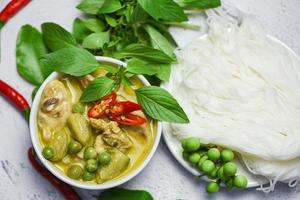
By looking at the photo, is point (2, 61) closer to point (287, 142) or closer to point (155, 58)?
point (155, 58)

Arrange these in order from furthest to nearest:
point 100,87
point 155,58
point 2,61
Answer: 1. point 2,61
2. point 155,58
3. point 100,87

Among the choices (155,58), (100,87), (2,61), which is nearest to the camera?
(100,87)

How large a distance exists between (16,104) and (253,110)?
100cm

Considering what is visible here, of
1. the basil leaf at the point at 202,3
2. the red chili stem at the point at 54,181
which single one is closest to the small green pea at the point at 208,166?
the red chili stem at the point at 54,181

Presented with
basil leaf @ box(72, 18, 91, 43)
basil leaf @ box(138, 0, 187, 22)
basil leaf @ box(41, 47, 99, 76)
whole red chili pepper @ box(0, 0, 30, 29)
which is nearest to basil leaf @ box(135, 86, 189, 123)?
basil leaf @ box(41, 47, 99, 76)

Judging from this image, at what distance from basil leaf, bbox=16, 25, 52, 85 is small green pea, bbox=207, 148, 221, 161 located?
772mm

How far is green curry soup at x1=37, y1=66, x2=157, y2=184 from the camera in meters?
2.07

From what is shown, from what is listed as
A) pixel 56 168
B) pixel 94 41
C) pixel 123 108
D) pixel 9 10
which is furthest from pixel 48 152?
pixel 9 10

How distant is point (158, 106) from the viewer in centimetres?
208

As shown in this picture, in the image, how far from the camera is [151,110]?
81.7 inches

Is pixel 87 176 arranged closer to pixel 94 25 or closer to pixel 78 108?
pixel 78 108

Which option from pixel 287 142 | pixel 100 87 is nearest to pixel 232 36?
pixel 287 142

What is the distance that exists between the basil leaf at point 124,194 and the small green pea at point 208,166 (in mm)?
263

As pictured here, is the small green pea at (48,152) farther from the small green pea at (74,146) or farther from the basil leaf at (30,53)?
the basil leaf at (30,53)
